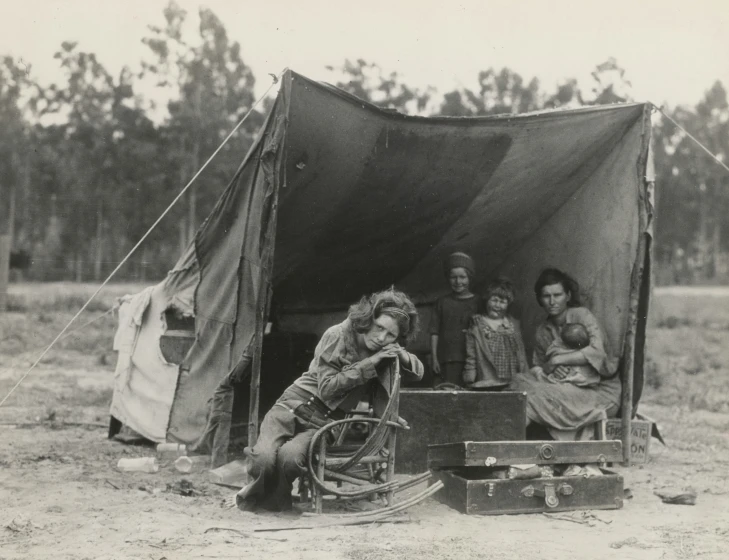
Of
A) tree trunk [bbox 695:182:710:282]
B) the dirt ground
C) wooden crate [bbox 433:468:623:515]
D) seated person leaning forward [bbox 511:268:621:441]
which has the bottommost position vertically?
the dirt ground

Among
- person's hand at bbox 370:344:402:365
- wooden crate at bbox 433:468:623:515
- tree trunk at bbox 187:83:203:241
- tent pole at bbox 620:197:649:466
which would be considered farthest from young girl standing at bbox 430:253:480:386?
tree trunk at bbox 187:83:203:241

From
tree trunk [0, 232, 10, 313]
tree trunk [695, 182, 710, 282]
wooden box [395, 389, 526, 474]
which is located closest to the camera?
wooden box [395, 389, 526, 474]

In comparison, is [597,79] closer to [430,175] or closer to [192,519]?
[430,175]

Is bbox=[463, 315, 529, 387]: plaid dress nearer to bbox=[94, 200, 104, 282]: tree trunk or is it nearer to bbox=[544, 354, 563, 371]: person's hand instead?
bbox=[544, 354, 563, 371]: person's hand

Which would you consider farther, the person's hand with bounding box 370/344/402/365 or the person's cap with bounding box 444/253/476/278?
the person's cap with bounding box 444/253/476/278

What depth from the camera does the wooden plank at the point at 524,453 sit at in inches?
169

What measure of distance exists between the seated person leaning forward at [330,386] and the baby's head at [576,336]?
6.31 feet

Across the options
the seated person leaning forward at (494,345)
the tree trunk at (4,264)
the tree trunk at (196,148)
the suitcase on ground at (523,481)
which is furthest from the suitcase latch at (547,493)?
the tree trunk at (196,148)

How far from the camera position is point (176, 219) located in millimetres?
23500

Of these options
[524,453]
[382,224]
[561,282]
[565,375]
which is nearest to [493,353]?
[565,375]

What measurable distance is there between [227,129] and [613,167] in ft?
61.2

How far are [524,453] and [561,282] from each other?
6.74ft

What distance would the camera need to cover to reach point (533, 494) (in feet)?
14.2

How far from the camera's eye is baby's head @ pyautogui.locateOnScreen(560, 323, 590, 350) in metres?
5.79
